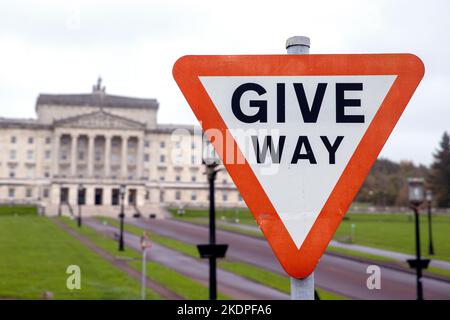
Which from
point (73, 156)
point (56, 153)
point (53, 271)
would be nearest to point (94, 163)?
point (73, 156)

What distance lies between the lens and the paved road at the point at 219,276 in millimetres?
24214

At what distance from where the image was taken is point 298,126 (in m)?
2.54

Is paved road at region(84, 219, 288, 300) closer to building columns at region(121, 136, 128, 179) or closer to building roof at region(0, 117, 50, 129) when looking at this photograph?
building columns at region(121, 136, 128, 179)

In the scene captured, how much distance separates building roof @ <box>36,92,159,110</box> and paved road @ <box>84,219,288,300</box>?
88353 mm

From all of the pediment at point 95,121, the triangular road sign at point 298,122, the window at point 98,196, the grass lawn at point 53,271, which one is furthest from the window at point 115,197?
the triangular road sign at point 298,122

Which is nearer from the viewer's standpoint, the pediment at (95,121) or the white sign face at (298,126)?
the white sign face at (298,126)

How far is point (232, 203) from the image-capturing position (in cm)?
11175

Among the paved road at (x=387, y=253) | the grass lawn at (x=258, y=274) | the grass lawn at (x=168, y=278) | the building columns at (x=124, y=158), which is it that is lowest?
the grass lawn at (x=258, y=274)

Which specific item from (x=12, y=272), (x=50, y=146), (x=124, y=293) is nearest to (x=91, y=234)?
(x=12, y=272)

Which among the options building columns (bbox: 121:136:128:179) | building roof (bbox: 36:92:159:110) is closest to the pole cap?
building columns (bbox: 121:136:128:179)

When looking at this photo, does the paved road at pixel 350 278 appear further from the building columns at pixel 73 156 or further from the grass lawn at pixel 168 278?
the building columns at pixel 73 156

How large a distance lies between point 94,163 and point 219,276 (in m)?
92.3

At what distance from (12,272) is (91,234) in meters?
23.5

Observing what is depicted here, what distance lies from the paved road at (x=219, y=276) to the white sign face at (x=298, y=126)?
20.9 meters
